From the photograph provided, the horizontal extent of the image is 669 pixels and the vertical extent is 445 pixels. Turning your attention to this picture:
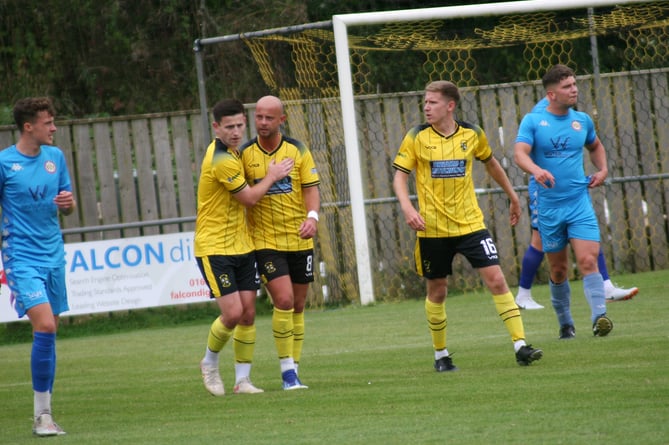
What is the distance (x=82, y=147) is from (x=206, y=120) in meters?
1.62

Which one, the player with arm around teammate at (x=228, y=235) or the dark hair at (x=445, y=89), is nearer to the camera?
the player with arm around teammate at (x=228, y=235)

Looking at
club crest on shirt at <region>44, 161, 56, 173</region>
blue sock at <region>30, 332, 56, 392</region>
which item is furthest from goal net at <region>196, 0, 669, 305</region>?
blue sock at <region>30, 332, 56, 392</region>

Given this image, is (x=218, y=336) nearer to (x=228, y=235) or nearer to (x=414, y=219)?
(x=228, y=235)

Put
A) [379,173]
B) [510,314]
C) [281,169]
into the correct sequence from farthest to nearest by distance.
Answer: [379,173] → [510,314] → [281,169]

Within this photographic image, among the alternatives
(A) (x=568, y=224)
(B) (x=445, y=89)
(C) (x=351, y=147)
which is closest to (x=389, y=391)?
(B) (x=445, y=89)

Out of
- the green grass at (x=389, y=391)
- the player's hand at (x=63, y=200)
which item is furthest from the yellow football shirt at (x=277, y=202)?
the player's hand at (x=63, y=200)

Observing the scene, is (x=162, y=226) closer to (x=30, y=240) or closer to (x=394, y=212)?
(x=394, y=212)

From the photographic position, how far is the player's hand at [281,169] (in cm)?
784

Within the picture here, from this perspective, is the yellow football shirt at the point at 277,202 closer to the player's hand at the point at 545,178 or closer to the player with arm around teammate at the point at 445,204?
the player with arm around teammate at the point at 445,204

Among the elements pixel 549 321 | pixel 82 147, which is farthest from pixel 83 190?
pixel 549 321

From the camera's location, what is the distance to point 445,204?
8477 millimetres

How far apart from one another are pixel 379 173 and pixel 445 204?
6991mm

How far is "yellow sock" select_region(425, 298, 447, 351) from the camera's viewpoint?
855 cm

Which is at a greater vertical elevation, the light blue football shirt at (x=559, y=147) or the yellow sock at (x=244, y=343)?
the light blue football shirt at (x=559, y=147)
